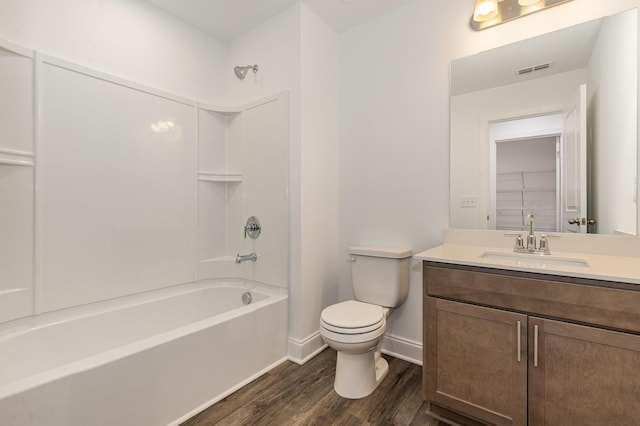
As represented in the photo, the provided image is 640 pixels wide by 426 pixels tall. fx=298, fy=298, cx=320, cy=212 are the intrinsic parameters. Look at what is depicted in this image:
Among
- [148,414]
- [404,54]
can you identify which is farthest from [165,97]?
[148,414]

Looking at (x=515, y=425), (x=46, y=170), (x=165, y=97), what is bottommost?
(x=515, y=425)

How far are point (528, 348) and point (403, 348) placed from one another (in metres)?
1.03

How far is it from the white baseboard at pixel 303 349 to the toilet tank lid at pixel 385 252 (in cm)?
70

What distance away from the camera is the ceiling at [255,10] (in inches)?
82.7

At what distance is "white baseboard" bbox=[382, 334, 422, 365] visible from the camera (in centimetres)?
208

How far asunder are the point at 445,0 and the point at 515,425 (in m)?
2.39

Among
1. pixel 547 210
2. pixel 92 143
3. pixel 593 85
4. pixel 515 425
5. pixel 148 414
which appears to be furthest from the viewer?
pixel 92 143

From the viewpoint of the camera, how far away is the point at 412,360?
2088 mm

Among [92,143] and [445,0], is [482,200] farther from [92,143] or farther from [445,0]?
[92,143]

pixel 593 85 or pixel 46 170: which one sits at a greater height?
pixel 593 85

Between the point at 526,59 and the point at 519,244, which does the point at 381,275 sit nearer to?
the point at 519,244

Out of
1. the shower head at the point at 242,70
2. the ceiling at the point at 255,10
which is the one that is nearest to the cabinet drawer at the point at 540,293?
the ceiling at the point at 255,10

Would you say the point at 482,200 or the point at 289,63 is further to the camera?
the point at 289,63

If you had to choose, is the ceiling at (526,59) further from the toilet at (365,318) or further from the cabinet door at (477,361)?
the cabinet door at (477,361)
